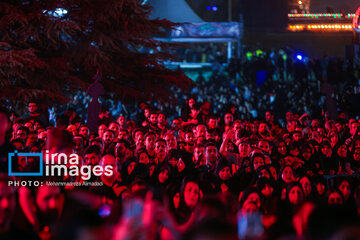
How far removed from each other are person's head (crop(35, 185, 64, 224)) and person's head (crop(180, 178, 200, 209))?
163cm

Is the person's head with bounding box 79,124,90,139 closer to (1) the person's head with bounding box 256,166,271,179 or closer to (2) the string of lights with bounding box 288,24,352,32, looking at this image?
(1) the person's head with bounding box 256,166,271,179

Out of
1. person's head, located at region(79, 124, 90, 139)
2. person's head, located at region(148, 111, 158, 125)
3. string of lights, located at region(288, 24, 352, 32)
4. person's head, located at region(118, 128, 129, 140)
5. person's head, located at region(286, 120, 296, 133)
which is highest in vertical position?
string of lights, located at region(288, 24, 352, 32)

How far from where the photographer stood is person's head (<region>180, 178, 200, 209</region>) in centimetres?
632

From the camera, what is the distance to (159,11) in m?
35.5

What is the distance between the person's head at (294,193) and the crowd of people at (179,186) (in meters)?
0.01

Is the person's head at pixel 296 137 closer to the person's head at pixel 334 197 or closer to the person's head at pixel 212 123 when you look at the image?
the person's head at pixel 212 123

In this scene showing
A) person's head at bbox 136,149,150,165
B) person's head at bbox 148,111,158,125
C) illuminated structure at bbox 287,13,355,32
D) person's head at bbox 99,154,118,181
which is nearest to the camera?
person's head at bbox 99,154,118,181

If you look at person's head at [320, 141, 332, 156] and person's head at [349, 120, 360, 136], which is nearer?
person's head at [320, 141, 332, 156]

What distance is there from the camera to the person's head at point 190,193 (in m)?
6.32

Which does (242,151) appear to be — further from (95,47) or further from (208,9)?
(208,9)

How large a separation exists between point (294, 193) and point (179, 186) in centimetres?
139

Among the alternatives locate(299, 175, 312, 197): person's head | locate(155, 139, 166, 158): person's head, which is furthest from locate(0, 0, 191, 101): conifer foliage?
locate(299, 175, 312, 197): person's head

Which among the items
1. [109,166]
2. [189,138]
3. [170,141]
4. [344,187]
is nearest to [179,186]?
[109,166]

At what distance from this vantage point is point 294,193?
671cm
